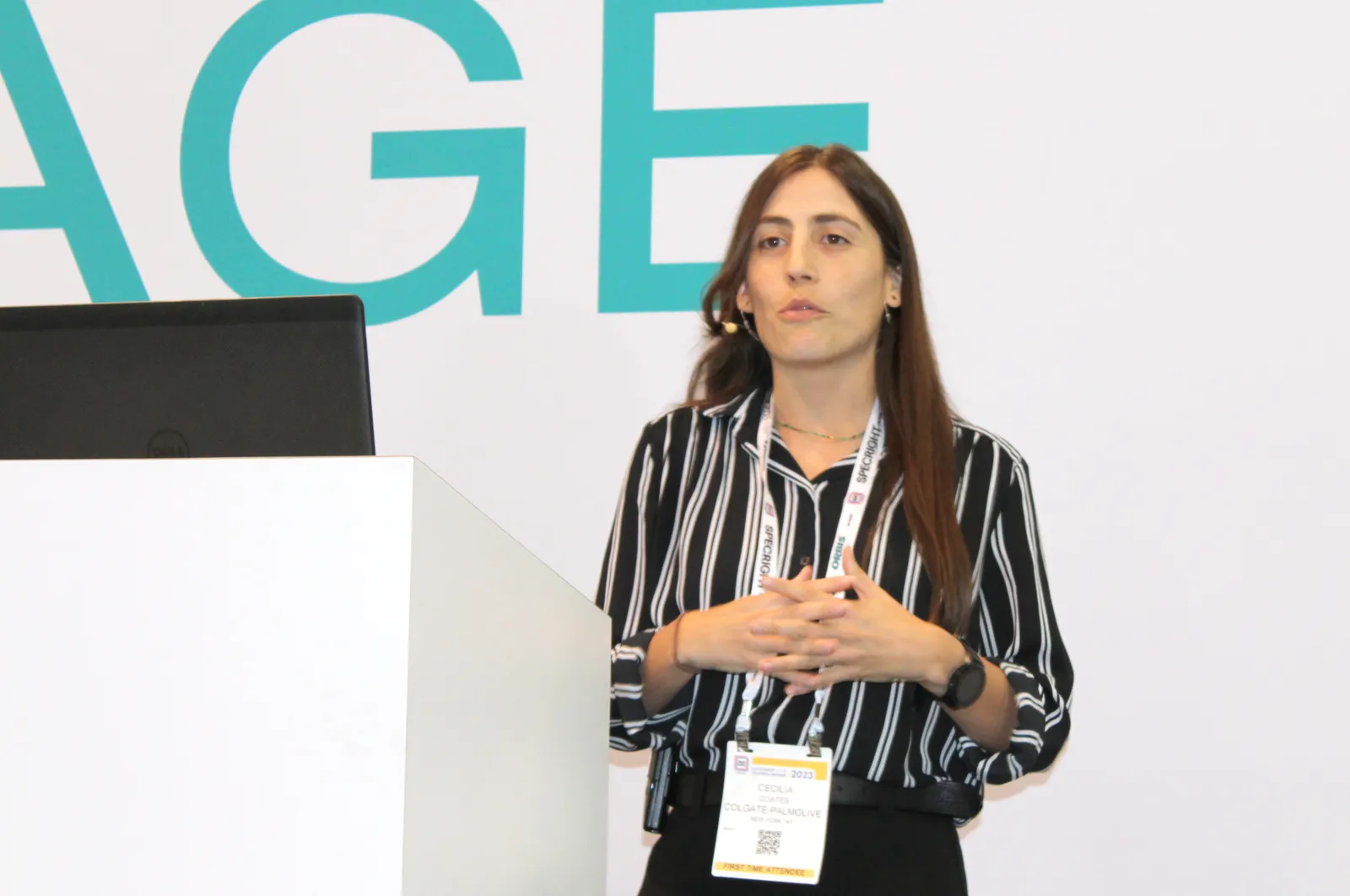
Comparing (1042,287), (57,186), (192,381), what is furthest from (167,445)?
(57,186)

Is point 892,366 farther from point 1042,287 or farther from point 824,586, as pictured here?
point 1042,287

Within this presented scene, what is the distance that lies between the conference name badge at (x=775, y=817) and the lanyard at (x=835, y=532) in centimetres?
3

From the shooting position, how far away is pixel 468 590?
0.87m

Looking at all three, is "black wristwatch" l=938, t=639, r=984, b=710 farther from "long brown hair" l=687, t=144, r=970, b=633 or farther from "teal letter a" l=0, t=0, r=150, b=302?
"teal letter a" l=0, t=0, r=150, b=302

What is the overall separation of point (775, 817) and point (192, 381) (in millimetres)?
810

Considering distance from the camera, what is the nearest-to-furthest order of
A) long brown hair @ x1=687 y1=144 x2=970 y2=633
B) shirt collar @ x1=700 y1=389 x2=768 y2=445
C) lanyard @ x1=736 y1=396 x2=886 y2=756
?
lanyard @ x1=736 y1=396 x2=886 y2=756
long brown hair @ x1=687 y1=144 x2=970 y2=633
shirt collar @ x1=700 y1=389 x2=768 y2=445

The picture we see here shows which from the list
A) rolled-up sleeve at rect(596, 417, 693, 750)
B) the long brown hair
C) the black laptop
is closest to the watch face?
the long brown hair

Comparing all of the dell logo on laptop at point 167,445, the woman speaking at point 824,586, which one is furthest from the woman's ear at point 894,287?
the dell logo on laptop at point 167,445

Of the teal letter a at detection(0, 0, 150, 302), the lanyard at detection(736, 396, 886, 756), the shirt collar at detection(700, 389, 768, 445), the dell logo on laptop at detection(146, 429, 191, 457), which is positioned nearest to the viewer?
the dell logo on laptop at detection(146, 429, 191, 457)

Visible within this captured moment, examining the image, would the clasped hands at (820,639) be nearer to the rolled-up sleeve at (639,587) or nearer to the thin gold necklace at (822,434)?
the rolled-up sleeve at (639,587)

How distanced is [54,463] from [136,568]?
83mm

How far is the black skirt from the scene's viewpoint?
63.8 inches

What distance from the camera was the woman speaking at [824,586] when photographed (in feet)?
5.32

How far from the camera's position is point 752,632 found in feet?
5.23
